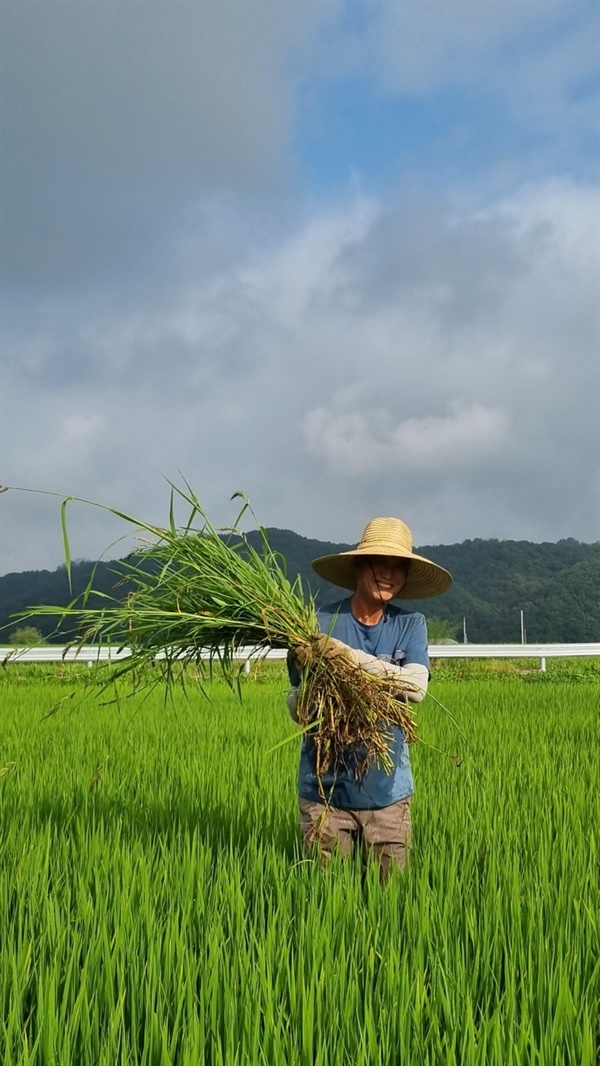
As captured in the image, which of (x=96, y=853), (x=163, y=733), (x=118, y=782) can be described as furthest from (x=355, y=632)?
(x=163, y=733)

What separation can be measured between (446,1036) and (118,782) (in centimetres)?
336

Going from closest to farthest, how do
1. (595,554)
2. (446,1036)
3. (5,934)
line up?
1. (446,1036)
2. (5,934)
3. (595,554)

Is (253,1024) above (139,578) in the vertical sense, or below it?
below

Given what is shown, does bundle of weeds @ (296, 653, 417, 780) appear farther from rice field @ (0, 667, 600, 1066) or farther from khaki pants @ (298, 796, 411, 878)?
rice field @ (0, 667, 600, 1066)

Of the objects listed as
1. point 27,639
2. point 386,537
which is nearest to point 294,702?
point 386,537

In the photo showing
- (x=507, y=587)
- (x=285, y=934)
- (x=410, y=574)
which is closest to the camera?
(x=285, y=934)

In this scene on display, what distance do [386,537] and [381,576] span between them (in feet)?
0.50

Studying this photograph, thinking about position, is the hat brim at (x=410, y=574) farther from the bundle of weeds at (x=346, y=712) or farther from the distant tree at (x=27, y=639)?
the distant tree at (x=27, y=639)

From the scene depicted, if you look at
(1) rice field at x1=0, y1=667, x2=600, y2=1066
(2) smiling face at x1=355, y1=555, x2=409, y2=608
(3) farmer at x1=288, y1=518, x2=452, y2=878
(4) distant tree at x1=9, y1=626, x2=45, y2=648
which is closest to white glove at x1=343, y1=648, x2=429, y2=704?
(3) farmer at x1=288, y1=518, x2=452, y2=878

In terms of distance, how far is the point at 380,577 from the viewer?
3.03 m

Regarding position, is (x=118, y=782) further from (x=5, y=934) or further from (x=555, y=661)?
(x=555, y=661)

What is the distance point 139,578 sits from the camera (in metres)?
3.14

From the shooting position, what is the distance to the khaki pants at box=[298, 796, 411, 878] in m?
2.90

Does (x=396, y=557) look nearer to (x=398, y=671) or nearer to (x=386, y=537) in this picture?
(x=386, y=537)
